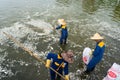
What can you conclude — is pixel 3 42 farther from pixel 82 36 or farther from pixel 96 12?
pixel 96 12

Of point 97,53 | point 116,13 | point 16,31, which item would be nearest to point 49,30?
point 16,31

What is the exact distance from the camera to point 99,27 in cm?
1171

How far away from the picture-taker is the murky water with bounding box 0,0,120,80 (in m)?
7.47

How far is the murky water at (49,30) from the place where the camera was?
747cm

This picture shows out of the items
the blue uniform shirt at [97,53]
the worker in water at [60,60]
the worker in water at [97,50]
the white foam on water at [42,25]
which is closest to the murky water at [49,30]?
the white foam on water at [42,25]

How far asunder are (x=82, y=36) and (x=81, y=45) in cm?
105

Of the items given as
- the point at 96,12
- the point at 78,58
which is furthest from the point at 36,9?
the point at 78,58

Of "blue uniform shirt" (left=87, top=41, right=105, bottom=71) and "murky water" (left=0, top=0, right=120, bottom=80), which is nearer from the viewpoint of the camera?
"blue uniform shirt" (left=87, top=41, right=105, bottom=71)

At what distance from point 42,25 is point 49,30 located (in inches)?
37.2

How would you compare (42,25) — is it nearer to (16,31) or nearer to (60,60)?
(16,31)

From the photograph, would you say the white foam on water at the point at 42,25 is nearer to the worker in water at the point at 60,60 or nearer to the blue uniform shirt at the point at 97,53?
the blue uniform shirt at the point at 97,53

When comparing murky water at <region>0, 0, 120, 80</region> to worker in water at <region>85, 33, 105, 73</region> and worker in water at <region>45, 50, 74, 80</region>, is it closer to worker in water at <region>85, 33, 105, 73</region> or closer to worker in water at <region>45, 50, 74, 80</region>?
worker in water at <region>85, 33, 105, 73</region>

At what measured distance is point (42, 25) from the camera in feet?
37.9

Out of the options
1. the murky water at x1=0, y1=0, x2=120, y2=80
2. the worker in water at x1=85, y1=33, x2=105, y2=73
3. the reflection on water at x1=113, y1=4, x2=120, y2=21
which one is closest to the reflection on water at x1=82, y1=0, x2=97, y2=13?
the murky water at x1=0, y1=0, x2=120, y2=80
